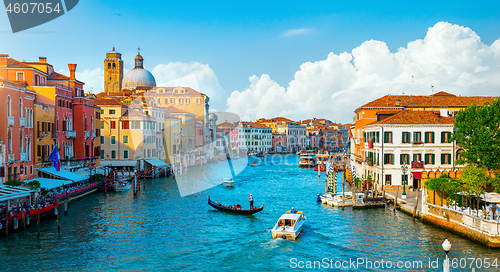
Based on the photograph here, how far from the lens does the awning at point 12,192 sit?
60.0 feet

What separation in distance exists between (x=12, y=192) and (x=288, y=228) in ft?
39.2

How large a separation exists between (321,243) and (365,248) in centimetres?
172

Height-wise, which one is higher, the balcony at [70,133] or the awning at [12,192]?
the balcony at [70,133]

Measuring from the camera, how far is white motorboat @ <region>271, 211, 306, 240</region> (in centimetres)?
→ 1781

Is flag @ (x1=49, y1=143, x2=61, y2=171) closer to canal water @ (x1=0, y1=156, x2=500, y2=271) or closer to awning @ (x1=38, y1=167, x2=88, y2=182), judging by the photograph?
awning @ (x1=38, y1=167, x2=88, y2=182)

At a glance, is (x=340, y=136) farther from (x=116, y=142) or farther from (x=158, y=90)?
(x=116, y=142)

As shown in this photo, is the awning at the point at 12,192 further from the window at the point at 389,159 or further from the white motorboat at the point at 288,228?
the window at the point at 389,159

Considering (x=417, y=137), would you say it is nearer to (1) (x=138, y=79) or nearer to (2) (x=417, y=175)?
(2) (x=417, y=175)

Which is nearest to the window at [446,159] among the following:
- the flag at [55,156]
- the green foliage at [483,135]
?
the green foliage at [483,135]

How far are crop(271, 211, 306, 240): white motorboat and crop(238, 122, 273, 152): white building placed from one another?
78539 mm

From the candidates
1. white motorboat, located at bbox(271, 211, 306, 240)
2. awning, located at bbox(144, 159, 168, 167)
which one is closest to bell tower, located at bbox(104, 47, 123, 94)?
awning, located at bbox(144, 159, 168, 167)

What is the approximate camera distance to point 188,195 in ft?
102

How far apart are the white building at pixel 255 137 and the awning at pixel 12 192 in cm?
7741

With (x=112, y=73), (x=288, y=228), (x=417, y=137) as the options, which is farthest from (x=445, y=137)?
(x=112, y=73)
